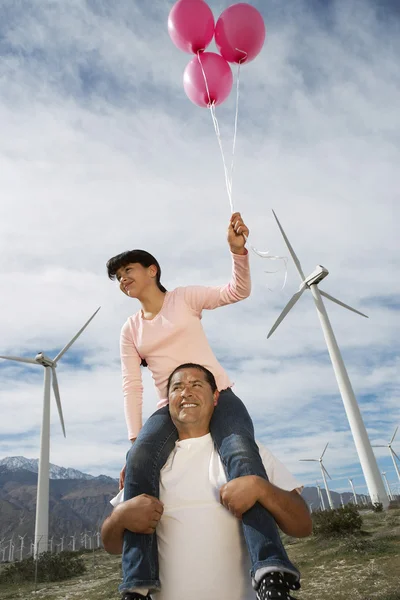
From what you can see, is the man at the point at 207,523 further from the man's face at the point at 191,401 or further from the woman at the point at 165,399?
the man's face at the point at 191,401

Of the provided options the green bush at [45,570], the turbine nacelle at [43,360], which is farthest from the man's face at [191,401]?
the turbine nacelle at [43,360]

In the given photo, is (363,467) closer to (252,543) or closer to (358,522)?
(358,522)

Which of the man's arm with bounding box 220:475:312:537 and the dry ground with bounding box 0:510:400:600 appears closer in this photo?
the man's arm with bounding box 220:475:312:537

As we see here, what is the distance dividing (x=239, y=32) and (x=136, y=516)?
241 inches

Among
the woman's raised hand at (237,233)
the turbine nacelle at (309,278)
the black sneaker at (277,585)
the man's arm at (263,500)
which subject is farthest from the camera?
the turbine nacelle at (309,278)

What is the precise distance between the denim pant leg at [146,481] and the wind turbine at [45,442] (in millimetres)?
33436

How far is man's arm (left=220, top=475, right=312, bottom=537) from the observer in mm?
2883

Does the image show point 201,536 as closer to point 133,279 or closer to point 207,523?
point 207,523

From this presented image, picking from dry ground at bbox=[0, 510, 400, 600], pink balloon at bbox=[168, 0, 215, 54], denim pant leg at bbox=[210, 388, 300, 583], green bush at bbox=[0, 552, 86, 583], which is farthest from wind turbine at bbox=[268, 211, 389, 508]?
denim pant leg at bbox=[210, 388, 300, 583]

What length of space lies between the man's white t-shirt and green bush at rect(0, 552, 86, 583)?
23134mm

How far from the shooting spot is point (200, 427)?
376cm

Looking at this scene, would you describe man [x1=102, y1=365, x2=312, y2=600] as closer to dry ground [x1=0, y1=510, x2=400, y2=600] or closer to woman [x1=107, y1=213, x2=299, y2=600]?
woman [x1=107, y1=213, x2=299, y2=600]

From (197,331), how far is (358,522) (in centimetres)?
1897

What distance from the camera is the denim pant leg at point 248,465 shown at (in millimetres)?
2744
